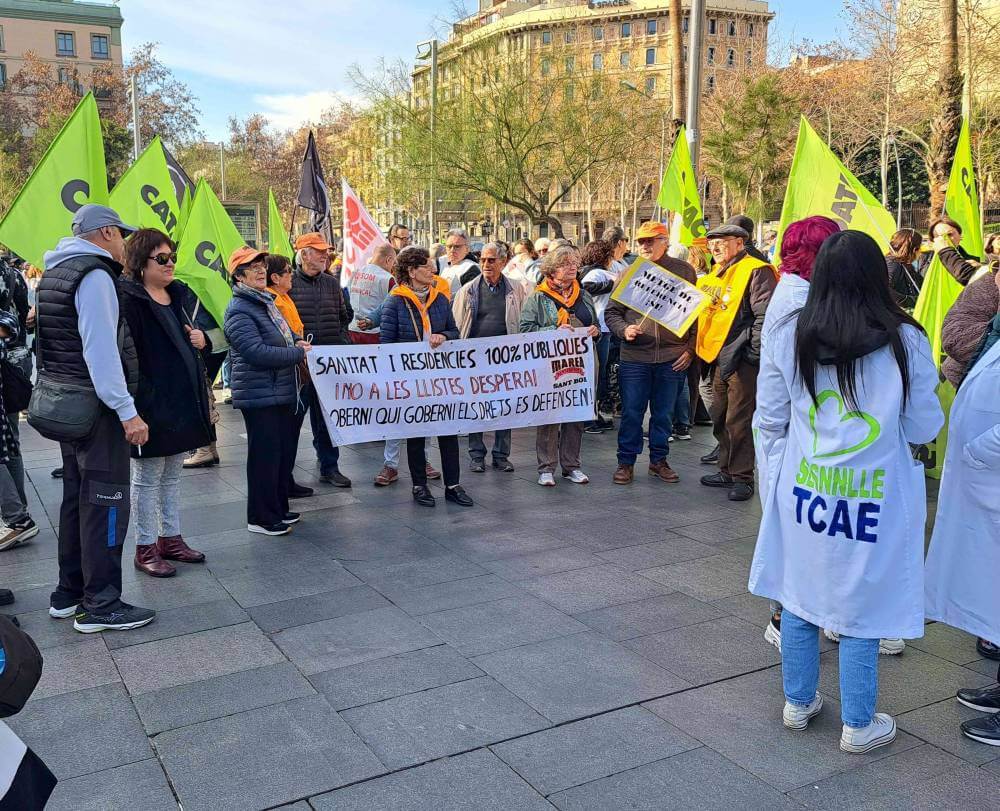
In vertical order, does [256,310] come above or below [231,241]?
below

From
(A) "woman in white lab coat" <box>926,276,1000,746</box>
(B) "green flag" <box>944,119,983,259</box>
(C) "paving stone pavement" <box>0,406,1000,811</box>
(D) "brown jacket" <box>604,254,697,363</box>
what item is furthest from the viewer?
(D) "brown jacket" <box>604,254,697,363</box>

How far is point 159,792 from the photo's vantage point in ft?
10.5

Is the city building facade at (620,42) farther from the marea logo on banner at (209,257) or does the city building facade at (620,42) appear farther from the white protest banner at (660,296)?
the white protest banner at (660,296)

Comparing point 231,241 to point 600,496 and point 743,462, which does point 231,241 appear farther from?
point 743,462

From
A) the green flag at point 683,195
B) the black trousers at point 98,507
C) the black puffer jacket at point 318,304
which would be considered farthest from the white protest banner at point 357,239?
the black trousers at point 98,507

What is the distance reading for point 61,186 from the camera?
5.97 m

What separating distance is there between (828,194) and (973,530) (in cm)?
388

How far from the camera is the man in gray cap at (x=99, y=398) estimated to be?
14.3 feet

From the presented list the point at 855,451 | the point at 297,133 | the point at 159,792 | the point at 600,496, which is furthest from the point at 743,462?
the point at 297,133

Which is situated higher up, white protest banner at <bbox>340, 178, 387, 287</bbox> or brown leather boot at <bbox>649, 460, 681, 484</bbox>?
white protest banner at <bbox>340, 178, 387, 287</bbox>

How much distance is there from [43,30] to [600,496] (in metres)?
92.9

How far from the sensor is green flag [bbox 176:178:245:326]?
8.36 m

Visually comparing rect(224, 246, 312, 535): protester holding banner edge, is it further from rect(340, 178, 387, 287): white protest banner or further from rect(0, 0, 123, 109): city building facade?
rect(0, 0, 123, 109): city building facade

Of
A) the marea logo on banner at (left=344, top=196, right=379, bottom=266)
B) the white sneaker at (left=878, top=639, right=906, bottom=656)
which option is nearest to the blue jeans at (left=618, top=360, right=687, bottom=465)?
the white sneaker at (left=878, top=639, right=906, bottom=656)
